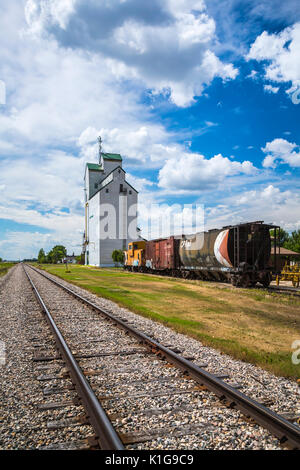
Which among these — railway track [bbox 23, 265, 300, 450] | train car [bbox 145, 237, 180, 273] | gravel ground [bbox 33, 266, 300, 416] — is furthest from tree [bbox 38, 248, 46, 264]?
railway track [bbox 23, 265, 300, 450]

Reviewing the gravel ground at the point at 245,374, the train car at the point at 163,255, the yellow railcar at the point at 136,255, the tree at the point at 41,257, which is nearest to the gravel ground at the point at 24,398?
the gravel ground at the point at 245,374

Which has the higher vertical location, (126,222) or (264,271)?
(126,222)

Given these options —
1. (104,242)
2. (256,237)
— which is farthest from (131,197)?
(256,237)

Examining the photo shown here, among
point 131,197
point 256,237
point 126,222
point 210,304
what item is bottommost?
point 210,304

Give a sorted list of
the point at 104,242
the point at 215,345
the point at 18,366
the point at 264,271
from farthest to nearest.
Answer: the point at 104,242
the point at 264,271
the point at 215,345
the point at 18,366

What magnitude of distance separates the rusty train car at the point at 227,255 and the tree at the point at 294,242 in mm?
55620

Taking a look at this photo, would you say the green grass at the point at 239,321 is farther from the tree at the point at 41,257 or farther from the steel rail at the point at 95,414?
the tree at the point at 41,257

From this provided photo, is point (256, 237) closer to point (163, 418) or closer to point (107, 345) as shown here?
point (107, 345)

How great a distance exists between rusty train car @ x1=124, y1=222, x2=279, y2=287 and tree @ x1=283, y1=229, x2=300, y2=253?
55.6 metres

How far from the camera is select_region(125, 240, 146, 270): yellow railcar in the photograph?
44031 mm

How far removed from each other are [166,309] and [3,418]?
33.0 ft

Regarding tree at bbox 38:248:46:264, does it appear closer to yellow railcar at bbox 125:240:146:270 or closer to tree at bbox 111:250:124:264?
tree at bbox 111:250:124:264

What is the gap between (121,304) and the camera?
1509 centimetres

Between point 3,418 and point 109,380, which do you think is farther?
point 109,380
